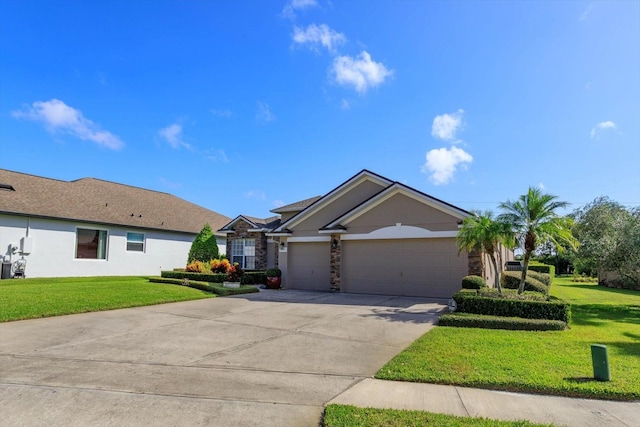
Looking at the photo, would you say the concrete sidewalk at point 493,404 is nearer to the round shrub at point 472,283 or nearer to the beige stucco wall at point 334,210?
the round shrub at point 472,283

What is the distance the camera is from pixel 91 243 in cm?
2144

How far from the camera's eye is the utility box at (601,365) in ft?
19.3

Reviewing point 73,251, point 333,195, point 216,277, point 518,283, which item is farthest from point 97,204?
point 518,283

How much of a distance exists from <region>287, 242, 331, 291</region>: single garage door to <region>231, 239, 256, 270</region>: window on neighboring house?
504 cm

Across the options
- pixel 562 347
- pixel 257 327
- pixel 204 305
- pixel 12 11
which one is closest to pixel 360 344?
pixel 257 327

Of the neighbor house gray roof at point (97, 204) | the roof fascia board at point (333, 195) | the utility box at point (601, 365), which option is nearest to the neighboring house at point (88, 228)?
the neighbor house gray roof at point (97, 204)

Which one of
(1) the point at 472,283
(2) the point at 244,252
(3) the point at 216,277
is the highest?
(2) the point at 244,252

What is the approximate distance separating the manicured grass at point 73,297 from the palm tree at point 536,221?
12558 millimetres

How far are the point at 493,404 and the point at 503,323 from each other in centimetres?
556

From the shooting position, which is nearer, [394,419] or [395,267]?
[394,419]

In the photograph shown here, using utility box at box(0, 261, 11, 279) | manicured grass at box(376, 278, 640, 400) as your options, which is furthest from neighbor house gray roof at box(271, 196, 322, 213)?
manicured grass at box(376, 278, 640, 400)

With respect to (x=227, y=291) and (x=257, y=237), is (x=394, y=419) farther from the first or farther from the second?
(x=257, y=237)

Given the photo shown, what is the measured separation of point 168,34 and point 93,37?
3.13 metres

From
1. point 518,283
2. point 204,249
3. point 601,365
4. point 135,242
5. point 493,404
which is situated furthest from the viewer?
point 204,249
